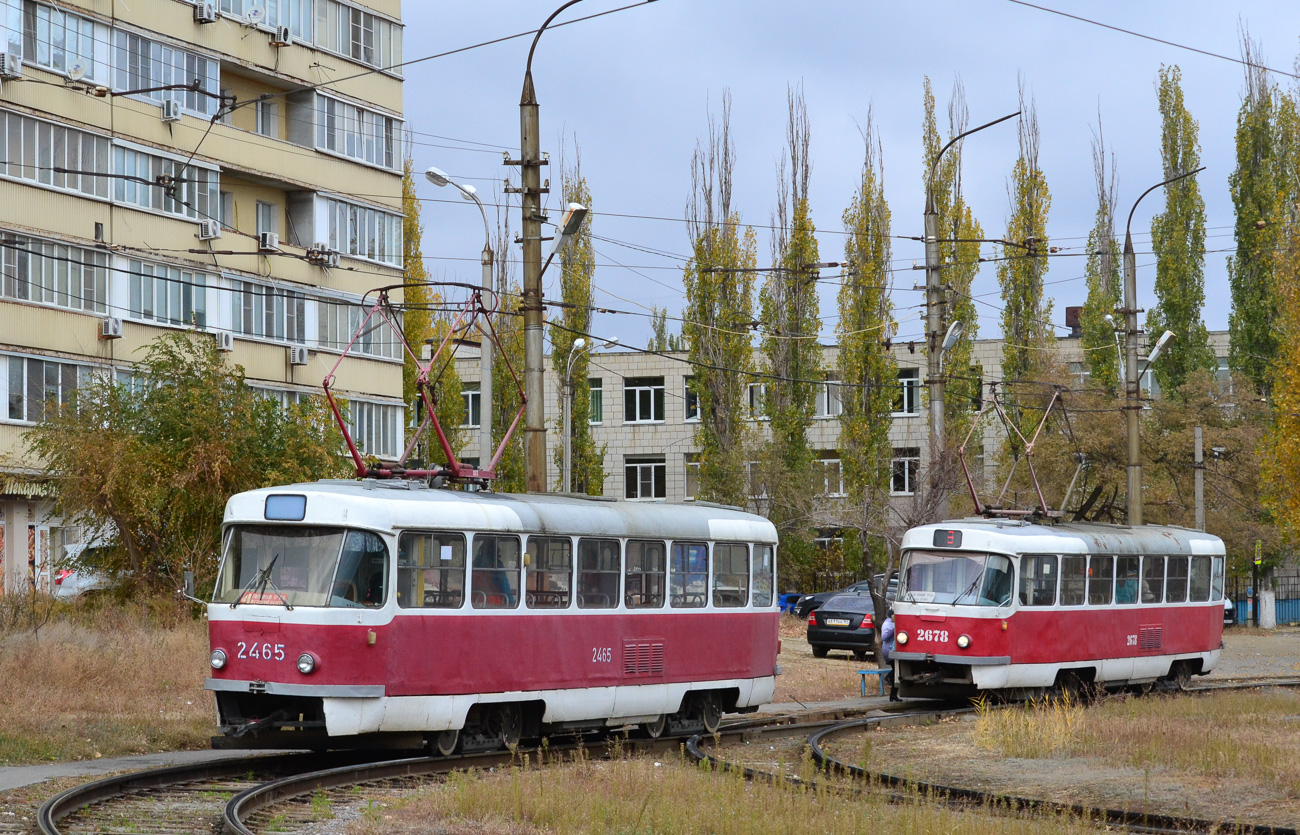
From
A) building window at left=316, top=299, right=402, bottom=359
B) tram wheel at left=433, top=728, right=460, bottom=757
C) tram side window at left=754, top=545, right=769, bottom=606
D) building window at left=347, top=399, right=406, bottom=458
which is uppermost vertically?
building window at left=316, top=299, right=402, bottom=359

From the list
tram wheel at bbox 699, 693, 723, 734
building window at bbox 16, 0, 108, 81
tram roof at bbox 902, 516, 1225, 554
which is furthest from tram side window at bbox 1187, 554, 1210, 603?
building window at bbox 16, 0, 108, 81

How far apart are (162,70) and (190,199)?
10.3 feet

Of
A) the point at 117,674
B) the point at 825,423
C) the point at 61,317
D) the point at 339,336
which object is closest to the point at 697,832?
the point at 117,674

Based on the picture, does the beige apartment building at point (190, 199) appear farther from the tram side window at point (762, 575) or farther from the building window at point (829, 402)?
the building window at point (829, 402)

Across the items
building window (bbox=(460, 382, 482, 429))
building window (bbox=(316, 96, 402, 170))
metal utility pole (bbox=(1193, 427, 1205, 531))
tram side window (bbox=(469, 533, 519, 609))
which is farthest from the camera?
building window (bbox=(460, 382, 482, 429))

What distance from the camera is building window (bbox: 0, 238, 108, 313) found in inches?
1403

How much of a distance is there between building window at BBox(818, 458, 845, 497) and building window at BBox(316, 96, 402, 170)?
63.5 feet

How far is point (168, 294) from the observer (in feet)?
130

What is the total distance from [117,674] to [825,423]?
50.7 meters

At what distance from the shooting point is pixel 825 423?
68.6 meters

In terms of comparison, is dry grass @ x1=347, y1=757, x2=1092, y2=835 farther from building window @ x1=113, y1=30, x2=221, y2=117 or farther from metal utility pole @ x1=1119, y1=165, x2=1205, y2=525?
building window @ x1=113, y1=30, x2=221, y2=117

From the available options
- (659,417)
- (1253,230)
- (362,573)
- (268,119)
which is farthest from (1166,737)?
(659,417)

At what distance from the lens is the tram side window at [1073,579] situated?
23.7 metres

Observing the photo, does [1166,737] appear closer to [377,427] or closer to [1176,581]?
[1176,581]
